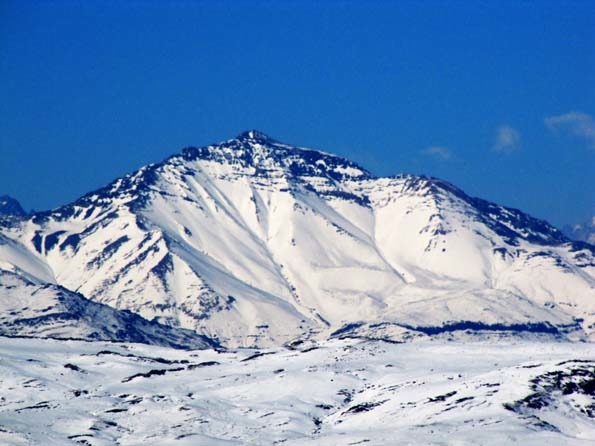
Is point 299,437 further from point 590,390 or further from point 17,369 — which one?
point 17,369

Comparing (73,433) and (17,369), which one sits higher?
(17,369)

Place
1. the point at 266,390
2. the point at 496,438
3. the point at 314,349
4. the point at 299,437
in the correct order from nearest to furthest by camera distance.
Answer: the point at 496,438 → the point at 299,437 → the point at 266,390 → the point at 314,349

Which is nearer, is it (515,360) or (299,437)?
(299,437)

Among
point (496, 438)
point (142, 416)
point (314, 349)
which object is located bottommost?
point (496, 438)

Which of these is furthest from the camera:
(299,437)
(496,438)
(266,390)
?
(266,390)

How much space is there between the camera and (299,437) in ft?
426

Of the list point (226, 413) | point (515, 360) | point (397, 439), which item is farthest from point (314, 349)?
point (397, 439)

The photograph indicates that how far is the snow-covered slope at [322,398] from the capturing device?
4833 inches

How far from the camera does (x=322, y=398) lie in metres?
154

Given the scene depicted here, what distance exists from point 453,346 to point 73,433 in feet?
240

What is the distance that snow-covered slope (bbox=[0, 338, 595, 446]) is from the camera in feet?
403

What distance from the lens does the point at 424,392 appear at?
14375cm

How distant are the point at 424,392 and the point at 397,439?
96.7 ft

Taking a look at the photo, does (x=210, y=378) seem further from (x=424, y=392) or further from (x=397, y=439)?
(x=397, y=439)
